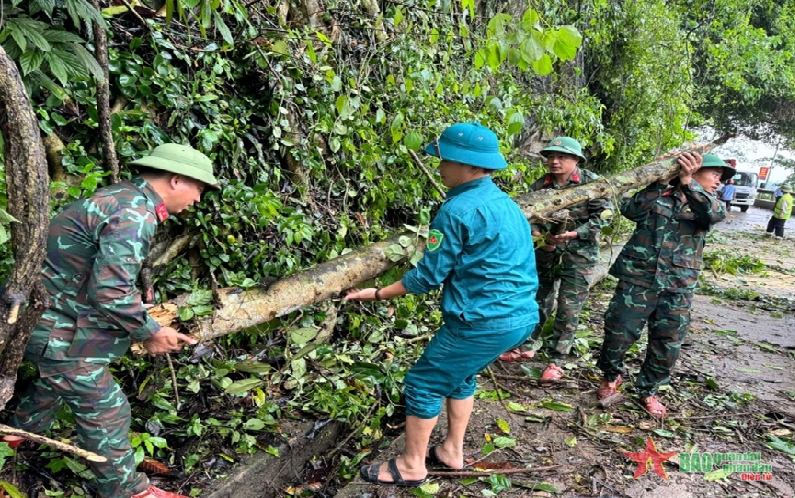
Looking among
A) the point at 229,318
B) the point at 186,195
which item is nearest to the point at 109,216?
the point at 186,195

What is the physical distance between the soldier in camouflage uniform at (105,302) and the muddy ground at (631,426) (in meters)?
1.30

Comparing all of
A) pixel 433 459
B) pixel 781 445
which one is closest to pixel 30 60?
pixel 433 459

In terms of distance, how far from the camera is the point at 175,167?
8.39 ft

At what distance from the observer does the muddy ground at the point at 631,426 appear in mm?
3115

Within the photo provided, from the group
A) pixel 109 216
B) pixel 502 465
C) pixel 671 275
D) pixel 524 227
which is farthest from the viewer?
pixel 671 275

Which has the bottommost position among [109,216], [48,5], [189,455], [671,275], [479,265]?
[189,455]

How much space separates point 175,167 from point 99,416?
1.27 metres

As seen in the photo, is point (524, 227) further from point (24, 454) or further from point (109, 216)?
point (24, 454)

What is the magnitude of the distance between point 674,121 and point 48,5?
10766 millimetres

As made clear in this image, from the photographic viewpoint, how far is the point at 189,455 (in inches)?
121

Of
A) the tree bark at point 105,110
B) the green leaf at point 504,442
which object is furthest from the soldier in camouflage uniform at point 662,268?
the tree bark at point 105,110

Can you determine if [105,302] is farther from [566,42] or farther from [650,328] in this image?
[650,328]

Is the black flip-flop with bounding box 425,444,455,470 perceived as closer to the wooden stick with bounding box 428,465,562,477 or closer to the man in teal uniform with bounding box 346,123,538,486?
the wooden stick with bounding box 428,465,562,477

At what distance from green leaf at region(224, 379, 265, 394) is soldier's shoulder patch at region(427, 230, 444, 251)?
1.64 meters
